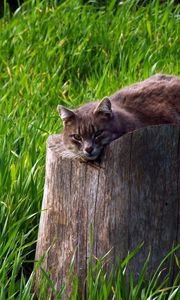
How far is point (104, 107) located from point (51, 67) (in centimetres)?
237

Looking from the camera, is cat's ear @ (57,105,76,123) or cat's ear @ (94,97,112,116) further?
cat's ear @ (57,105,76,123)

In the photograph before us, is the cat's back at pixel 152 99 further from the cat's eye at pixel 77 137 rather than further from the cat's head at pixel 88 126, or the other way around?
the cat's eye at pixel 77 137

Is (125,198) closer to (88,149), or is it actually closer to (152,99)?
(88,149)

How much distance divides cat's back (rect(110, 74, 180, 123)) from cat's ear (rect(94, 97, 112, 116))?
31 cm

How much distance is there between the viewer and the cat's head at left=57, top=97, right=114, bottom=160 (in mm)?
4586

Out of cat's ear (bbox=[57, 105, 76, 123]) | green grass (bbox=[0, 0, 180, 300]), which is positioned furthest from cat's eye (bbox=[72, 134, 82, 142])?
green grass (bbox=[0, 0, 180, 300])

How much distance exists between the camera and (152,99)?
502 centimetres

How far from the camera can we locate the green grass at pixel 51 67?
4.78m

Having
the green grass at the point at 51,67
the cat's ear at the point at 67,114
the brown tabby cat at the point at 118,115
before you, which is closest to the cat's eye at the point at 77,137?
the brown tabby cat at the point at 118,115

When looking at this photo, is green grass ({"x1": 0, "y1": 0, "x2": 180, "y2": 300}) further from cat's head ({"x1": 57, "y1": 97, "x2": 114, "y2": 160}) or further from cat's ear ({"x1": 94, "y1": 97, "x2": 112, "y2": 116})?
cat's ear ({"x1": 94, "y1": 97, "x2": 112, "y2": 116})

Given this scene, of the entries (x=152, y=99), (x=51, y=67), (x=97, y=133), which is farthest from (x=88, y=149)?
(x=51, y=67)

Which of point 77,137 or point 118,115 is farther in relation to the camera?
point 118,115

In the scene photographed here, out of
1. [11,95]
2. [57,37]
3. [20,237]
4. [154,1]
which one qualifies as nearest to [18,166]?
[20,237]

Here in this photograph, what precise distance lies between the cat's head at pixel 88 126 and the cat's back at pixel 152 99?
0.90 feet
